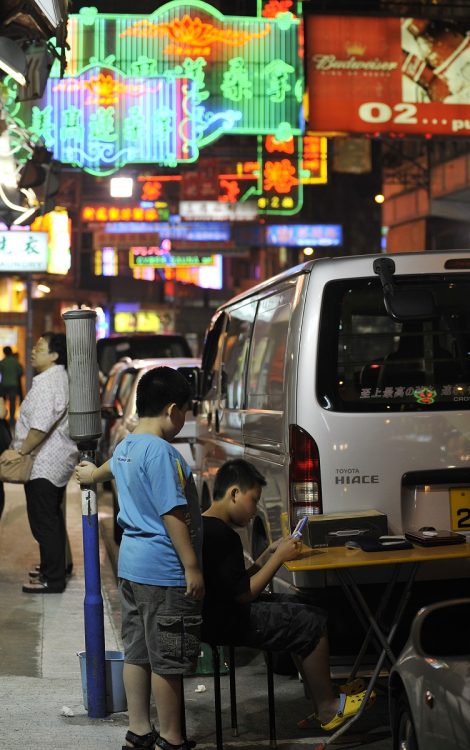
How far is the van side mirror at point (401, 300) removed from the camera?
6.36m

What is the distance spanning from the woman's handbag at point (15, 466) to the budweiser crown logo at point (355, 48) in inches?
569

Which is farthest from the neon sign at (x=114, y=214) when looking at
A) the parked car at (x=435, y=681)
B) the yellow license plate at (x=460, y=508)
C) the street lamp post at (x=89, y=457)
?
the parked car at (x=435, y=681)

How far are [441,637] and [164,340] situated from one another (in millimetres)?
16389

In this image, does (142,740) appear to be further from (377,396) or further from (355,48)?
(355,48)

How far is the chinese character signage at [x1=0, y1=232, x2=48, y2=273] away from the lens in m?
20.6

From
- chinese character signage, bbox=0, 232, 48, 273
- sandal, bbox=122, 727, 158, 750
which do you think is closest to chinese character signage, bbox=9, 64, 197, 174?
chinese character signage, bbox=0, 232, 48, 273

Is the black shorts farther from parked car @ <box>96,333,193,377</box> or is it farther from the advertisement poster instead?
the advertisement poster

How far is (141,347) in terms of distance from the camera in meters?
21.0

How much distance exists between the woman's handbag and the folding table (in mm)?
4089

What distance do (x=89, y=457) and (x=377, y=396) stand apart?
4.98 feet

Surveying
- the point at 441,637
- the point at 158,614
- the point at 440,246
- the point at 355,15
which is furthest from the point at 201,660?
the point at 440,246

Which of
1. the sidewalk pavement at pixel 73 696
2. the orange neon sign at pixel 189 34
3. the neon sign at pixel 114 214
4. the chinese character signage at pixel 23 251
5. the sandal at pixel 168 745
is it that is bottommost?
the sidewalk pavement at pixel 73 696

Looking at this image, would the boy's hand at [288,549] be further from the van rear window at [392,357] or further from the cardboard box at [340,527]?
the van rear window at [392,357]

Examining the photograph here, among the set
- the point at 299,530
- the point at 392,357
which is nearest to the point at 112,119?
the point at 392,357
